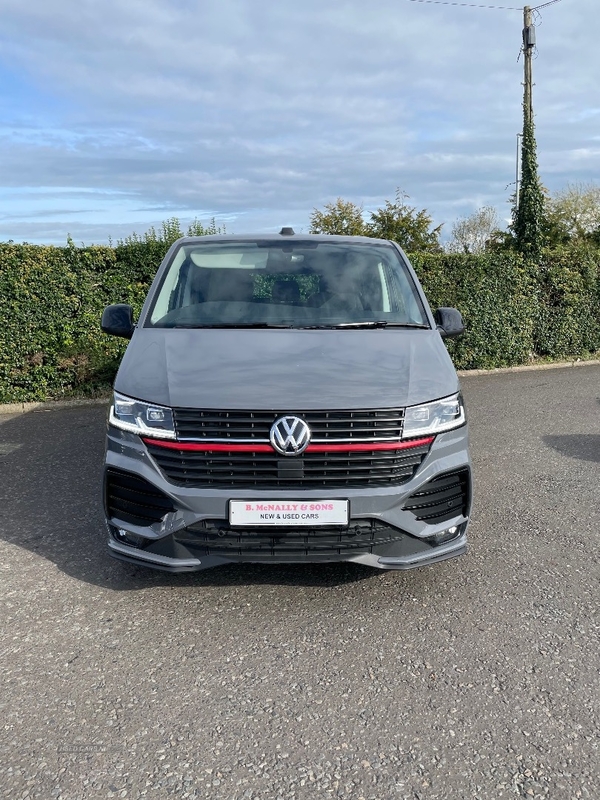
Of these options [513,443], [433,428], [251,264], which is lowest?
[513,443]

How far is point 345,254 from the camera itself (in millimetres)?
5109

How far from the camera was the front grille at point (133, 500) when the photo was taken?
3.48 meters

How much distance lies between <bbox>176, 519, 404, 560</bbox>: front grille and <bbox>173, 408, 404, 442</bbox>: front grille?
0.41 meters

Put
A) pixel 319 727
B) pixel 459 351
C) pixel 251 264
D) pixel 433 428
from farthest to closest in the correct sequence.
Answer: pixel 459 351 < pixel 251 264 < pixel 433 428 < pixel 319 727

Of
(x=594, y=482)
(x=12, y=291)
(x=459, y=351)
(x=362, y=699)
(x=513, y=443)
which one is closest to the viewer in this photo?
(x=362, y=699)

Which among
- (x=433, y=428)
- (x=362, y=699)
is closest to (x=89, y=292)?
(x=433, y=428)

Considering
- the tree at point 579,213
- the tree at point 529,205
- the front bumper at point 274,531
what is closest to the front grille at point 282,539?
the front bumper at point 274,531

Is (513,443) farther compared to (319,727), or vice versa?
(513,443)

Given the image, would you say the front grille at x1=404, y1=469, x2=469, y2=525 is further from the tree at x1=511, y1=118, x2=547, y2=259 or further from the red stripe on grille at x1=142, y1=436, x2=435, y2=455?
the tree at x1=511, y1=118, x2=547, y2=259

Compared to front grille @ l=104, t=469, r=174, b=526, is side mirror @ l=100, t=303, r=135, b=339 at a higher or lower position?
higher

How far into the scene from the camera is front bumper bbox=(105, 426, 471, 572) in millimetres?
3398

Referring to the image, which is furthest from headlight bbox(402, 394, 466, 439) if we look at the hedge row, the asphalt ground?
the hedge row

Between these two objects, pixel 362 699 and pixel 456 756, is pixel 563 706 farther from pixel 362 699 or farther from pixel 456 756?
pixel 362 699

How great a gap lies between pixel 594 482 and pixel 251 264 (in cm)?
334
